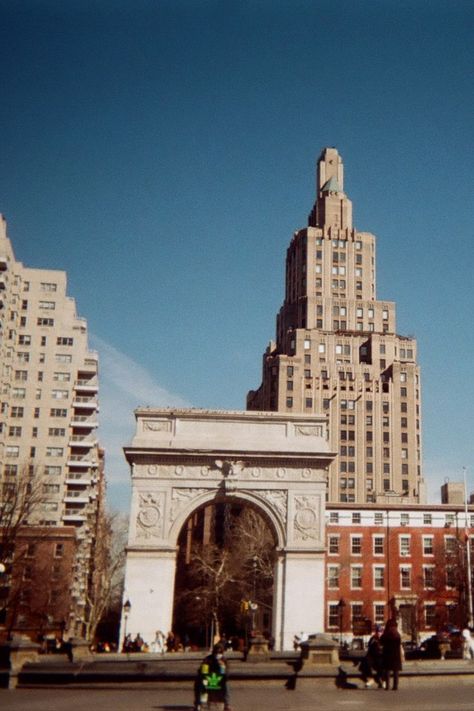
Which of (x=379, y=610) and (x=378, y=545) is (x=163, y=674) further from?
(x=378, y=545)

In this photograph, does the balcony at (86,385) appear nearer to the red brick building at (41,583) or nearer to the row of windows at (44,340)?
the row of windows at (44,340)

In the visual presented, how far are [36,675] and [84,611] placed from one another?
60.4 meters

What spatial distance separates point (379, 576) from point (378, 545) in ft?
8.27

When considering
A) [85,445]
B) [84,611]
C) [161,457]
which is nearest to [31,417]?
[85,445]

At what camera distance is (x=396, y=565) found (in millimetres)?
63594

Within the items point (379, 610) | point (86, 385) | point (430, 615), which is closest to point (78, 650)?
point (379, 610)

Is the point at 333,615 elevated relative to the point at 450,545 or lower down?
lower down

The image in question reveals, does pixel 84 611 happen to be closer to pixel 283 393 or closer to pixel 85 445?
pixel 85 445

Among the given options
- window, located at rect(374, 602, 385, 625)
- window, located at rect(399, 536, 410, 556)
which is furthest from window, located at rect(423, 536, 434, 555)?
window, located at rect(374, 602, 385, 625)

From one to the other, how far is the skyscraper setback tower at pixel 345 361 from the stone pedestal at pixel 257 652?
6498 centimetres

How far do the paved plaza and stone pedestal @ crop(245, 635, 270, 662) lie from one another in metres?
7.70

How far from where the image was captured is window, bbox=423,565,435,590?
6297 cm

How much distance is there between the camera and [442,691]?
852 inches

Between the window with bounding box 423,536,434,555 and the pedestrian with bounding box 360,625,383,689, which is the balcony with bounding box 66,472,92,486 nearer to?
the window with bounding box 423,536,434,555
